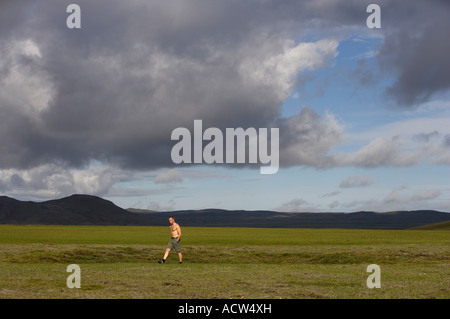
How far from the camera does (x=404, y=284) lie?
21938 mm

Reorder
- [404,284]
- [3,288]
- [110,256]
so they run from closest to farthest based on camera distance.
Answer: [3,288]
[404,284]
[110,256]

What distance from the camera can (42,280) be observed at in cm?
2234

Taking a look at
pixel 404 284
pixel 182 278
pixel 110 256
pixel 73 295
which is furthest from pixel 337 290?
pixel 110 256
